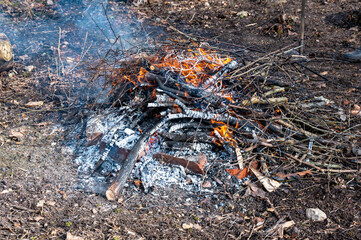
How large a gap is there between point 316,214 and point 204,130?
172 cm

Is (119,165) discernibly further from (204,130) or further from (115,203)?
(204,130)

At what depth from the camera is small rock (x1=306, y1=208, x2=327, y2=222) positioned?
3148mm

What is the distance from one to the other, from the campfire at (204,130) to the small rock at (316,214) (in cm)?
51

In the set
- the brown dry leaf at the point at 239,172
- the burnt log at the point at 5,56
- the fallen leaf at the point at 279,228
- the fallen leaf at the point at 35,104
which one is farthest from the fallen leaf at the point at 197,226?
the burnt log at the point at 5,56

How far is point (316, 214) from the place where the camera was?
3.17 m

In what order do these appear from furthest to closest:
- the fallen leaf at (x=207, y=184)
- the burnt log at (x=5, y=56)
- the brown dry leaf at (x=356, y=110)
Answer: the burnt log at (x=5, y=56) < the brown dry leaf at (x=356, y=110) < the fallen leaf at (x=207, y=184)

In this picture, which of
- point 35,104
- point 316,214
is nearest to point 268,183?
point 316,214

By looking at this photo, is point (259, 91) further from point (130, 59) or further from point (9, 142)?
point (9, 142)

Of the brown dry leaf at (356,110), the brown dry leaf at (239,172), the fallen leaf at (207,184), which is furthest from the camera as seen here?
the brown dry leaf at (356,110)

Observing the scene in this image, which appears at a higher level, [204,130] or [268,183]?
[204,130]

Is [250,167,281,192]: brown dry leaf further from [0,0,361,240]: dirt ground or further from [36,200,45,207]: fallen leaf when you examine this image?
[36,200,45,207]: fallen leaf

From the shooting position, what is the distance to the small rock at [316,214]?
3148 mm

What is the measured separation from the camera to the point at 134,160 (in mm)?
3713

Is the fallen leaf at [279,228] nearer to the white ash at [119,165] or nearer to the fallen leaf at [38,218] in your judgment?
the white ash at [119,165]
